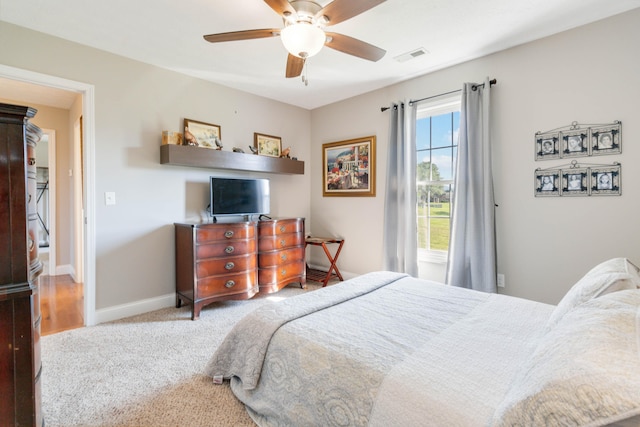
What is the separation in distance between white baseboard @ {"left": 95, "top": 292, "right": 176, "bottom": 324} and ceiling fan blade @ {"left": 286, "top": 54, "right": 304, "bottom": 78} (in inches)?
100

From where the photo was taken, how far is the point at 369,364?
3.67 feet

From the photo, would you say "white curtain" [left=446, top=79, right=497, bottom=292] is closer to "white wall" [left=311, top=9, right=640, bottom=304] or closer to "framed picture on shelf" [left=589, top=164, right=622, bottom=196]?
"white wall" [left=311, top=9, right=640, bottom=304]

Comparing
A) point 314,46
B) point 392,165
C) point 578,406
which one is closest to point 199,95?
point 314,46

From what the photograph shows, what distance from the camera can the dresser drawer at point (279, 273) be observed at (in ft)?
11.2

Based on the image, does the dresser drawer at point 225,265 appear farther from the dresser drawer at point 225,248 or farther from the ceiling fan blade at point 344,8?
the ceiling fan blade at point 344,8

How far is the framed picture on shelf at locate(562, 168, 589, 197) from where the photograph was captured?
2.40 m

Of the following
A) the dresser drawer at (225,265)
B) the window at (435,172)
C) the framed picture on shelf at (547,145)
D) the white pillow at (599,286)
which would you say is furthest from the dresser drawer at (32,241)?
the framed picture on shelf at (547,145)

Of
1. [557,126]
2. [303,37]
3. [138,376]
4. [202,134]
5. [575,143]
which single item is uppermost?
[303,37]

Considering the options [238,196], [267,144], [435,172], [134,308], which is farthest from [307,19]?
[134,308]

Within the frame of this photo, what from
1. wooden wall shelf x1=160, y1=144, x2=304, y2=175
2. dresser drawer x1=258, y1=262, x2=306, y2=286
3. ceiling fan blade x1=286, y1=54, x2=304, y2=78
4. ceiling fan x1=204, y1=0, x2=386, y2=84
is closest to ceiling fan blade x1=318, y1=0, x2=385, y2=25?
ceiling fan x1=204, y1=0, x2=386, y2=84

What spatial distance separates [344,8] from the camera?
1.68m

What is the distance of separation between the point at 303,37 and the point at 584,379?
6.18ft

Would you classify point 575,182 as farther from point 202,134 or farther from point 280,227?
point 202,134

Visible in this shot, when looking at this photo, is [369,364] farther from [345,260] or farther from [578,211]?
[345,260]
